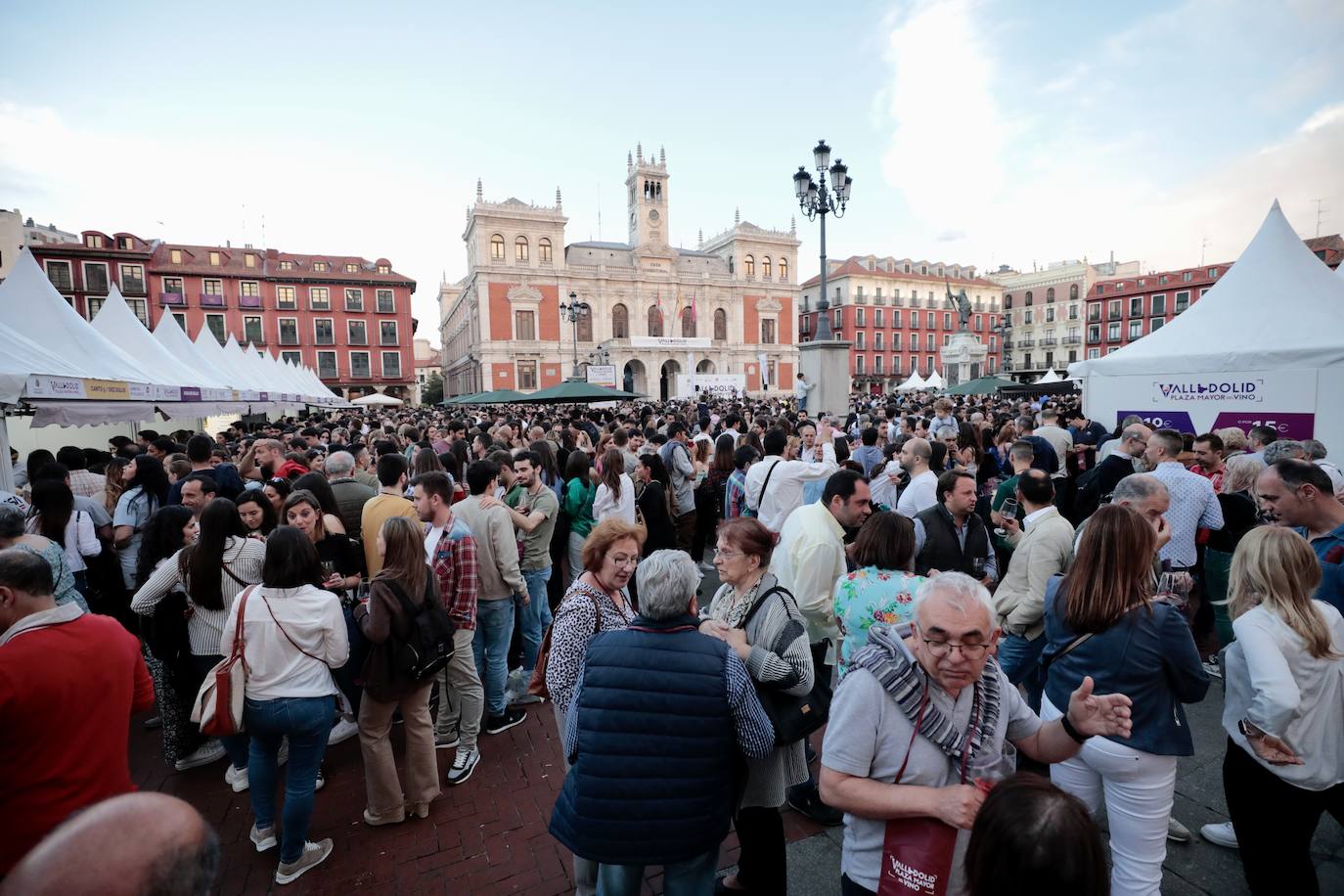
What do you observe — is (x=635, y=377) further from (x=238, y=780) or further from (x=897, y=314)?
(x=238, y=780)

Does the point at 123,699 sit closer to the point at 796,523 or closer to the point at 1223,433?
the point at 796,523

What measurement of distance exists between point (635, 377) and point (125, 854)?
45996mm

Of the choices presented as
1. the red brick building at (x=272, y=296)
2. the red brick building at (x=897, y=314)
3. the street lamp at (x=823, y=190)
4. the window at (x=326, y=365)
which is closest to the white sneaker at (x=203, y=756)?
the street lamp at (x=823, y=190)

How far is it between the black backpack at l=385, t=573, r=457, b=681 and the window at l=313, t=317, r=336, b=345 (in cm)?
4355

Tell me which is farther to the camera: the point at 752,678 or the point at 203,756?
the point at 203,756

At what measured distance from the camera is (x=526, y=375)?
42938 mm

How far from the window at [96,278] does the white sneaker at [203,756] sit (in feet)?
142

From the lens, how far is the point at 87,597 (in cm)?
425

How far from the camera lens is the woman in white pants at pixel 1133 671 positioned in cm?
197

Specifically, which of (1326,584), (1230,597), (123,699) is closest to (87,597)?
(123,699)

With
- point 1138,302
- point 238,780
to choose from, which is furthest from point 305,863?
point 1138,302

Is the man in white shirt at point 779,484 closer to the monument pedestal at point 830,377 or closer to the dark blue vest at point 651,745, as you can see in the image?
the dark blue vest at point 651,745

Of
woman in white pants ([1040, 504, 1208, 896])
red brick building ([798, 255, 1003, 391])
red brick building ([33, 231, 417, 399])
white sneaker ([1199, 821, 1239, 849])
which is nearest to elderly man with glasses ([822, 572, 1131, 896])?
woman in white pants ([1040, 504, 1208, 896])

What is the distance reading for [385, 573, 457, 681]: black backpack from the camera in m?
2.77
